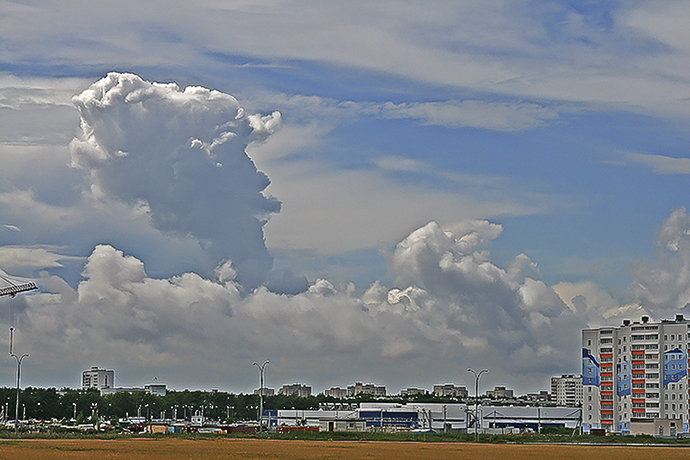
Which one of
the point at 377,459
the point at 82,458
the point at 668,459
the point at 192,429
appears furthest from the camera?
the point at 192,429

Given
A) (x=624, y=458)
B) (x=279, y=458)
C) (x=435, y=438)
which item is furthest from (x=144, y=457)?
(x=435, y=438)

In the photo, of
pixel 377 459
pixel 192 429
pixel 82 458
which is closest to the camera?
pixel 82 458

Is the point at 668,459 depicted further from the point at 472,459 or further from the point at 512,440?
the point at 512,440

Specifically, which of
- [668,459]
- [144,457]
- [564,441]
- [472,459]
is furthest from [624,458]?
[564,441]

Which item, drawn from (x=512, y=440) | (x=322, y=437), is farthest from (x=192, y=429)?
(x=512, y=440)

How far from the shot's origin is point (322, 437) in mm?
167625

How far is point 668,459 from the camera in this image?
3905 inches

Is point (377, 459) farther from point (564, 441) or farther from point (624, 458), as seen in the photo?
point (564, 441)

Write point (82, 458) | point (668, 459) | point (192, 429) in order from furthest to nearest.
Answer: point (192, 429)
point (668, 459)
point (82, 458)

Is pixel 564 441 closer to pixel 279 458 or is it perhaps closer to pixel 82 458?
pixel 279 458

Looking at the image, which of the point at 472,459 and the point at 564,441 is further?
the point at 564,441

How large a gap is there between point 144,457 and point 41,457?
7.93 meters

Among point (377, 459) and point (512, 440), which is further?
point (512, 440)

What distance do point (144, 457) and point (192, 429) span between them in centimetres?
A: 11645
